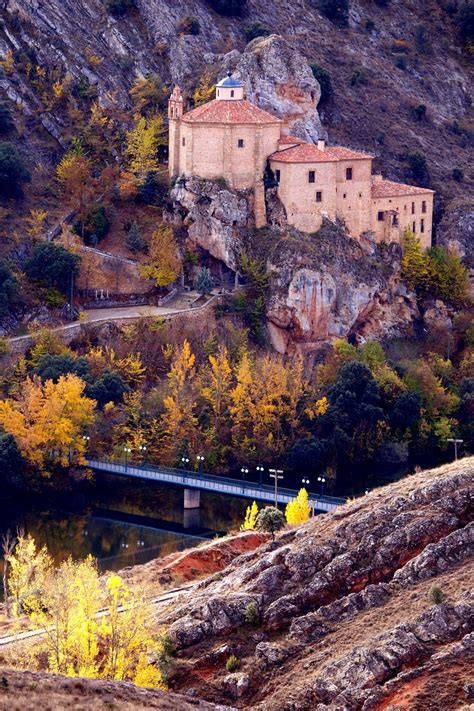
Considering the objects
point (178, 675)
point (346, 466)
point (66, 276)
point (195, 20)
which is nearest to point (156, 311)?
point (66, 276)

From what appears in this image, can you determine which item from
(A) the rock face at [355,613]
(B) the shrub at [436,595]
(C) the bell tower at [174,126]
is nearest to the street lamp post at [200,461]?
(C) the bell tower at [174,126]

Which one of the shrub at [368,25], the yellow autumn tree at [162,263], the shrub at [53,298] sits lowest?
the shrub at [53,298]

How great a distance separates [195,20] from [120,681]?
74.4m

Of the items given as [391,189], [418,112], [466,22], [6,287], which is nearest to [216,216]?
[391,189]

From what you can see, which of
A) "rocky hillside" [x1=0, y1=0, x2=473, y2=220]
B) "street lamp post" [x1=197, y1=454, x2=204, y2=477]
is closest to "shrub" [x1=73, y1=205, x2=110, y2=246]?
"rocky hillside" [x1=0, y1=0, x2=473, y2=220]

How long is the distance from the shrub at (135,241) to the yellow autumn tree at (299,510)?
27693 millimetres

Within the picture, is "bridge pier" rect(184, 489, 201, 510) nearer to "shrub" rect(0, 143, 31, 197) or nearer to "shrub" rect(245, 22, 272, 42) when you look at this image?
"shrub" rect(0, 143, 31, 197)

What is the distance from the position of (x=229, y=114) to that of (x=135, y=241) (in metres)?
8.22

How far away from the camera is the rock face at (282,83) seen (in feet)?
361

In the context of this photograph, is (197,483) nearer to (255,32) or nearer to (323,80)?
(323,80)

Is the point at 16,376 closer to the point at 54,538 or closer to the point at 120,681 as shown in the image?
the point at 54,538

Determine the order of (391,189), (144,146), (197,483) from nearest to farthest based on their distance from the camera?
(197,483)
(391,189)
(144,146)

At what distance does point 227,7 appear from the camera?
122m

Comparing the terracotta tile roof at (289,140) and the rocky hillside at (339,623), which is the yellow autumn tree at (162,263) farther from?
the rocky hillside at (339,623)
